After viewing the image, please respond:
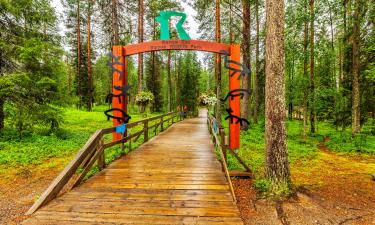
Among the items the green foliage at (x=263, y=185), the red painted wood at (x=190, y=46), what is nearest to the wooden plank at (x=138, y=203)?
the green foliage at (x=263, y=185)

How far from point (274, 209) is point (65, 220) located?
3.46m

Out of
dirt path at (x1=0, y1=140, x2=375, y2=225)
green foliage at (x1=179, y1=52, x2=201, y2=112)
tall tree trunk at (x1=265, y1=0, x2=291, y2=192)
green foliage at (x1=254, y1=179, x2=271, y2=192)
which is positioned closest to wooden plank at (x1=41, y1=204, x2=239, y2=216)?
dirt path at (x1=0, y1=140, x2=375, y2=225)

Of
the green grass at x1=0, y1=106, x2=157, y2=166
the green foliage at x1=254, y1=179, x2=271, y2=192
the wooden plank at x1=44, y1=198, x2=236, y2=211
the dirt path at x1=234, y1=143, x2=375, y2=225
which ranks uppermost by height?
the green grass at x1=0, y1=106, x2=157, y2=166

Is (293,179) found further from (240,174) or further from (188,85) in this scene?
(188,85)

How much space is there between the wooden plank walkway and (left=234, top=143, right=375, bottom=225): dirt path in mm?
624

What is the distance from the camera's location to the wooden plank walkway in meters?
3.03

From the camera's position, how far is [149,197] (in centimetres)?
372

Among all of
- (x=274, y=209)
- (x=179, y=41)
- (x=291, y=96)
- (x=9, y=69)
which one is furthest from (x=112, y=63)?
(x=291, y=96)

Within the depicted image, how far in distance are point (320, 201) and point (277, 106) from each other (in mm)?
2105

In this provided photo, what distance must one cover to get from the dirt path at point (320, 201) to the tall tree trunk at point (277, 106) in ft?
1.67

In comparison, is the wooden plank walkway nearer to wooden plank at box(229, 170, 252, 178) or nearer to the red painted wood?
wooden plank at box(229, 170, 252, 178)

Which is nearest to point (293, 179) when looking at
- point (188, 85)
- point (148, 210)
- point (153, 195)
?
point (153, 195)

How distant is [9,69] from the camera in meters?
9.05

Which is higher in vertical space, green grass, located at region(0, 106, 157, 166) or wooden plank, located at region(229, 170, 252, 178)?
green grass, located at region(0, 106, 157, 166)
